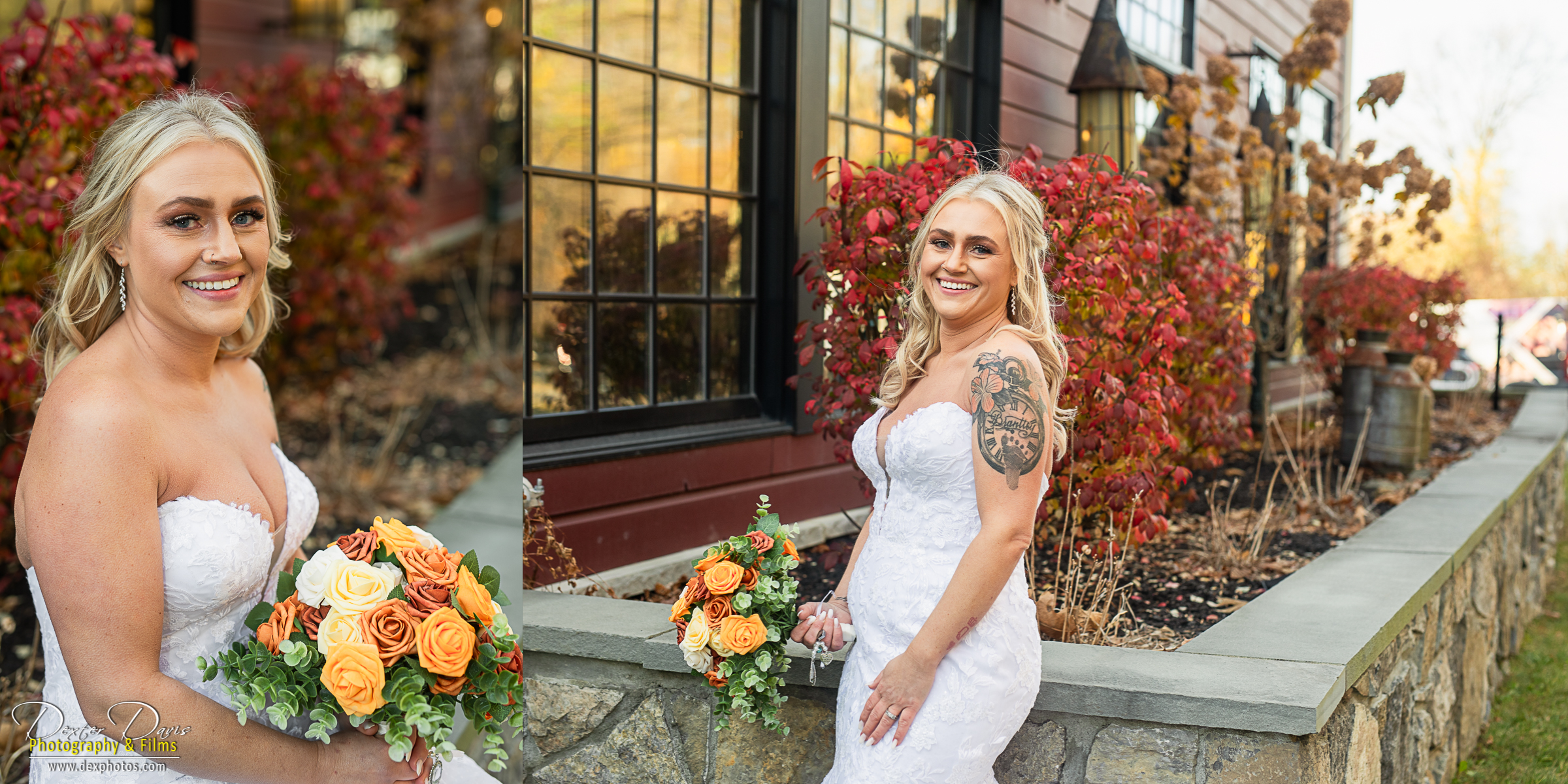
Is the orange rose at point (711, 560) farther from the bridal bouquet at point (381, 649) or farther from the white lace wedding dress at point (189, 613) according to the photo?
the white lace wedding dress at point (189, 613)

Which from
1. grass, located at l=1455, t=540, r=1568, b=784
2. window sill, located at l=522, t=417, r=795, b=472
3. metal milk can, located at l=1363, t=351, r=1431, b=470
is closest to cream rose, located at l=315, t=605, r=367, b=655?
window sill, located at l=522, t=417, r=795, b=472

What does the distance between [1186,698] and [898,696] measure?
0.71m

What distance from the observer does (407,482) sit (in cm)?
641

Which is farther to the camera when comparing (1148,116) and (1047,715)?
(1148,116)

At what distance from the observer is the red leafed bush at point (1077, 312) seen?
131 inches

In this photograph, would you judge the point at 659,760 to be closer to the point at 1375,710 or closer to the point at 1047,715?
the point at 1047,715

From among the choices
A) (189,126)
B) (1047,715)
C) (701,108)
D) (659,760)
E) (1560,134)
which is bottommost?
(659,760)


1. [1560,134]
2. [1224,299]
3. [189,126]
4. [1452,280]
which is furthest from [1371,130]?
[189,126]

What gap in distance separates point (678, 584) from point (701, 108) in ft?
5.21

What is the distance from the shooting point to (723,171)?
380 cm

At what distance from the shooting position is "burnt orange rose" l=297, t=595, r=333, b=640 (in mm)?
1985

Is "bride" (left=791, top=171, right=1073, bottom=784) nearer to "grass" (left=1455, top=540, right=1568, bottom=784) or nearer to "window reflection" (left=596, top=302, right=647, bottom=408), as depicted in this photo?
"window reflection" (left=596, top=302, right=647, bottom=408)

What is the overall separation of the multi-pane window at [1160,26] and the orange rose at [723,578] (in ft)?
8.63

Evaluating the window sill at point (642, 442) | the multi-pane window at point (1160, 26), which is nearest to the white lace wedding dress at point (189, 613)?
the window sill at point (642, 442)
